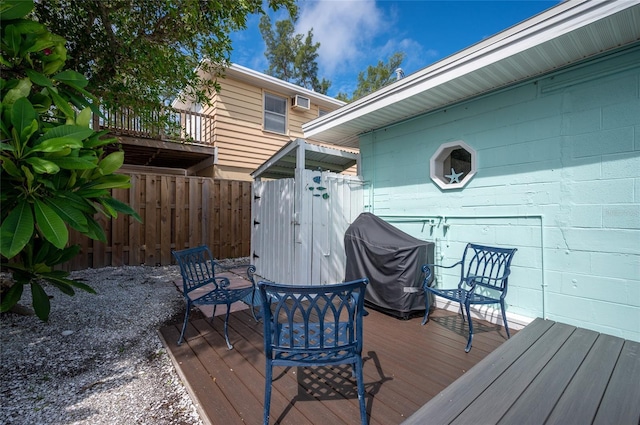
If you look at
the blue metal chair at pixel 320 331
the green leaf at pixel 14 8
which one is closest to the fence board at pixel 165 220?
the green leaf at pixel 14 8

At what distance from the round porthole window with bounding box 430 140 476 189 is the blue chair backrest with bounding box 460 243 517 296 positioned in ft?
2.75

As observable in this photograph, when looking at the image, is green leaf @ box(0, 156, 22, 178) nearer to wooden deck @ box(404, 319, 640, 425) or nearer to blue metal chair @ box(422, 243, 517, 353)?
wooden deck @ box(404, 319, 640, 425)

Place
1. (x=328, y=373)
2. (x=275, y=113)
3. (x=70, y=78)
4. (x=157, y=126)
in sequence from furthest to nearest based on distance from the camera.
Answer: (x=275, y=113) < (x=157, y=126) < (x=328, y=373) < (x=70, y=78)

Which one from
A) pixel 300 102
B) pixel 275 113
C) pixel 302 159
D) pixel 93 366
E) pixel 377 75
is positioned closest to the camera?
pixel 93 366

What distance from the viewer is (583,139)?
2.56 meters

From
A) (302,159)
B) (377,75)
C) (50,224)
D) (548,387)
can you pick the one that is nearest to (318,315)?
(548,387)

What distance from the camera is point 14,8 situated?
166 cm

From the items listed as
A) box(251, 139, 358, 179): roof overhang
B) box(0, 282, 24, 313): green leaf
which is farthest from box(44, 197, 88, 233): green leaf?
box(251, 139, 358, 179): roof overhang

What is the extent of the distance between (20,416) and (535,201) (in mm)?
4560

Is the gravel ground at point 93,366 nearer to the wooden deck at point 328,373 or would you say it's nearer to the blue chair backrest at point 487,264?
the wooden deck at point 328,373

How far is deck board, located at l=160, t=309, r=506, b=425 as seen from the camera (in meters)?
1.71

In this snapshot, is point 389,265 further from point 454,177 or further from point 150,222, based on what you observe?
point 150,222

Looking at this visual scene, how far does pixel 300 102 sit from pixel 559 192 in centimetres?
740

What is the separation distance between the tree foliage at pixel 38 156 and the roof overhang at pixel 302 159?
7.52ft
